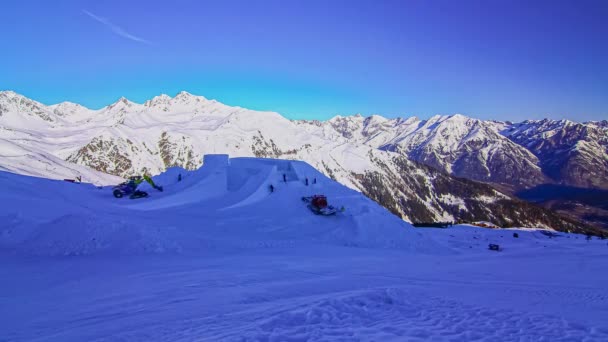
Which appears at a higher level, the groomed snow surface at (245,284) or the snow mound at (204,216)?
the snow mound at (204,216)


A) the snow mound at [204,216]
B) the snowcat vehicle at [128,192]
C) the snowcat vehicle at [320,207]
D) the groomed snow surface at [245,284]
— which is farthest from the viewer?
the snowcat vehicle at [128,192]

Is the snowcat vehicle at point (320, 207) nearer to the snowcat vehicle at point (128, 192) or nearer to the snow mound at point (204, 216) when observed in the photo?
the snow mound at point (204, 216)

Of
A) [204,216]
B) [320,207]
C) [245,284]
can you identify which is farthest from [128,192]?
[245,284]

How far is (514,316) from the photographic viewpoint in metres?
8.59

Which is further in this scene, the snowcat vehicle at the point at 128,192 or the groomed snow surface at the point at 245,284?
the snowcat vehicle at the point at 128,192

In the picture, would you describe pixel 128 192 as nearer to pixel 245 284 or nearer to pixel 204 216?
pixel 204 216

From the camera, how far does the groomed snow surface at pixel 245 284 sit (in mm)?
7508

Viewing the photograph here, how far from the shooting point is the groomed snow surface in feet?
24.6

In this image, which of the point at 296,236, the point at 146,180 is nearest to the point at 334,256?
the point at 296,236

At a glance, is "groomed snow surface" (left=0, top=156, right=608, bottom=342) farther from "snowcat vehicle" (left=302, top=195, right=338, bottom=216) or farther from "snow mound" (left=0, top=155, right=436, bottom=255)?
"snowcat vehicle" (left=302, top=195, right=338, bottom=216)

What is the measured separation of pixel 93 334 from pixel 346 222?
21.6 m

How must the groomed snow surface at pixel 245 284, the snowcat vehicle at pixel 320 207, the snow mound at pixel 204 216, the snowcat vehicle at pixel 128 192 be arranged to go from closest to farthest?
the groomed snow surface at pixel 245 284 < the snow mound at pixel 204 216 < the snowcat vehicle at pixel 320 207 < the snowcat vehicle at pixel 128 192

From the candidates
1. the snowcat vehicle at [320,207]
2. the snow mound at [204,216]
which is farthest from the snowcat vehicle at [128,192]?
the snowcat vehicle at [320,207]

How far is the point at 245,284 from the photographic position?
11.5 m
